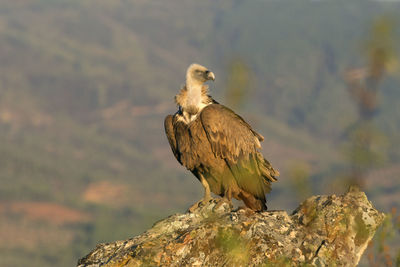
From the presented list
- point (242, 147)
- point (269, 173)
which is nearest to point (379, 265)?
point (269, 173)

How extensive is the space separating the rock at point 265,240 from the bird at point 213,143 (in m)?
2.51

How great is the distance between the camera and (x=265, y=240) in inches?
290

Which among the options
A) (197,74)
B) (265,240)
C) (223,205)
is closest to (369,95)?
(265,240)

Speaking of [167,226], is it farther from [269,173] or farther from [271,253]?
[269,173]

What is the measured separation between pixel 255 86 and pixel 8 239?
20431 centimetres

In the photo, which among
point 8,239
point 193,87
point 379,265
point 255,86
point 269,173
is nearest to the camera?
point 255,86

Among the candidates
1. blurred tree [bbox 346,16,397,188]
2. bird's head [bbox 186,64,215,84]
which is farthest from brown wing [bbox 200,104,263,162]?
blurred tree [bbox 346,16,397,188]

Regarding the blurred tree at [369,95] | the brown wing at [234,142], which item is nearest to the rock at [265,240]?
the brown wing at [234,142]

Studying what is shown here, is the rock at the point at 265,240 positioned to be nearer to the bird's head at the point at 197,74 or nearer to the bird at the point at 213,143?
the bird at the point at 213,143

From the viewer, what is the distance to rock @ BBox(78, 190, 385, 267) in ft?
23.5

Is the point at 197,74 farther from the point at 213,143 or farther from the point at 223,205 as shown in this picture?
the point at 223,205

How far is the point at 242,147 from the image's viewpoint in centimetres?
1098

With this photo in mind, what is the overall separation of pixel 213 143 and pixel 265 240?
387 centimetres

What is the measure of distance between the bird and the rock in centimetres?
251
